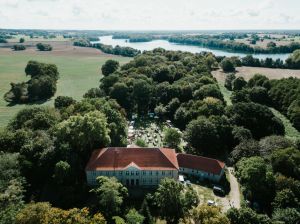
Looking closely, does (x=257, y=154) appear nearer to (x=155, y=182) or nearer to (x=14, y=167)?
(x=155, y=182)

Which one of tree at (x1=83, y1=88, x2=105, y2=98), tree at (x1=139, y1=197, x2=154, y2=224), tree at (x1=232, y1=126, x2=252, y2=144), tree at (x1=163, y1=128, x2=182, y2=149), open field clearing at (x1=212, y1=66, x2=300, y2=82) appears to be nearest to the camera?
tree at (x1=139, y1=197, x2=154, y2=224)

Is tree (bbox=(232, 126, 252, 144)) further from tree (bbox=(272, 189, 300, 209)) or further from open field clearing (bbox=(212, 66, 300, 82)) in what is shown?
open field clearing (bbox=(212, 66, 300, 82))

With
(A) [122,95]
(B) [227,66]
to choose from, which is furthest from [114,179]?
(B) [227,66]

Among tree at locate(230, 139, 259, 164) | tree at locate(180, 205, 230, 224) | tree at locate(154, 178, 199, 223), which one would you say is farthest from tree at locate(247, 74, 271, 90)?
tree at locate(180, 205, 230, 224)

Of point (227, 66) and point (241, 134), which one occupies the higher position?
point (241, 134)

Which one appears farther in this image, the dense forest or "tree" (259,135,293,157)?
"tree" (259,135,293,157)

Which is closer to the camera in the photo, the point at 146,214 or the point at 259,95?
the point at 146,214

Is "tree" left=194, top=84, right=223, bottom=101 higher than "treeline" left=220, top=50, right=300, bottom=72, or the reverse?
"tree" left=194, top=84, right=223, bottom=101

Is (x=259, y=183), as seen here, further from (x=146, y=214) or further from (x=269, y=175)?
(x=146, y=214)
